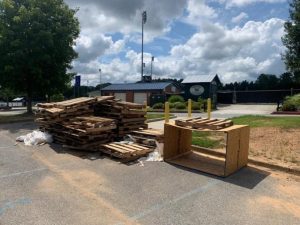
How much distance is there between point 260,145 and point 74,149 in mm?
5773

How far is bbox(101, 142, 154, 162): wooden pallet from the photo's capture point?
26.4 feet

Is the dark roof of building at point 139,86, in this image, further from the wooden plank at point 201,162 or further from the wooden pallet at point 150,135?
the wooden plank at point 201,162

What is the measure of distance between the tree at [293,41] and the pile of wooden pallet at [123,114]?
8.88m

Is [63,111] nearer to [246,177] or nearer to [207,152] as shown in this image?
[207,152]

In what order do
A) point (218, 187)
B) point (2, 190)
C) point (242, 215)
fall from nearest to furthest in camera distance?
point (242, 215) → point (2, 190) → point (218, 187)

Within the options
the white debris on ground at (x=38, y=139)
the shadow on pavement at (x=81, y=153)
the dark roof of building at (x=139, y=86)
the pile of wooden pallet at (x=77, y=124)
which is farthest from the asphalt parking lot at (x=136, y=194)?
the dark roof of building at (x=139, y=86)

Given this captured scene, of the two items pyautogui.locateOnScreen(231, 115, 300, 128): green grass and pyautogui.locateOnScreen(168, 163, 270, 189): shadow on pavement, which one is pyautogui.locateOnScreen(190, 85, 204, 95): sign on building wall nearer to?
pyautogui.locateOnScreen(231, 115, 300, 128): green grass

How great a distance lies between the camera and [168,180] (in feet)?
21.5

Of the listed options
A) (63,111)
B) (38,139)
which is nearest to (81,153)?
(63,111)

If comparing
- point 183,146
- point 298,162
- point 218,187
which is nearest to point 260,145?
point 298,162

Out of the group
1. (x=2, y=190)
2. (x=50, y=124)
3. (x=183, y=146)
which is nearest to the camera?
(x=2, y=190)

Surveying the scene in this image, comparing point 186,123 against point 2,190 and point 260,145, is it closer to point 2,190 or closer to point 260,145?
point 260,145

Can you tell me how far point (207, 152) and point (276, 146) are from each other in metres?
2.12

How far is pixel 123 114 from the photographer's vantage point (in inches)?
421
